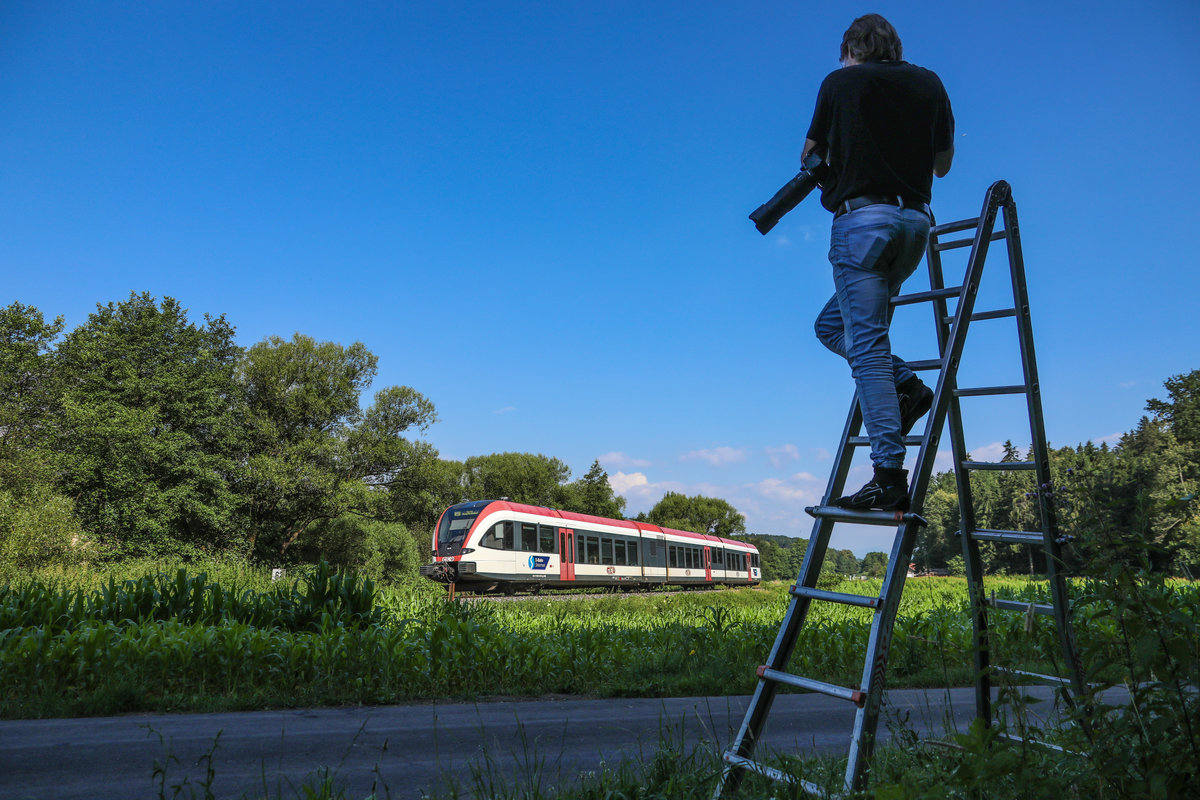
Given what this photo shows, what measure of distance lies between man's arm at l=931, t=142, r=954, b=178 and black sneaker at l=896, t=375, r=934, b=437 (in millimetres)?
1047

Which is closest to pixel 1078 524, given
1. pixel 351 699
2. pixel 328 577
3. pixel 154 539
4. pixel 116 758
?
pixel 116 758

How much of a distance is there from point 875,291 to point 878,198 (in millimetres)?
397

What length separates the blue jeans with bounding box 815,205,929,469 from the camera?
274 cm

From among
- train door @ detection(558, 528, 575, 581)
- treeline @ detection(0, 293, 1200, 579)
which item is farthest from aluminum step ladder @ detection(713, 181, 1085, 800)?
treeline @ detection(0, 293, 1200, 579)

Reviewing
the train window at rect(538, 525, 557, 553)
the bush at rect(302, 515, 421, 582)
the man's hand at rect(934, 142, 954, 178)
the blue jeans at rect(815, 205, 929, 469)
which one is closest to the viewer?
the blue jeans at rect(815, 205, 929, 469)

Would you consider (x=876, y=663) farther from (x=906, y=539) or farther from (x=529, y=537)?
(x=529, y=537)

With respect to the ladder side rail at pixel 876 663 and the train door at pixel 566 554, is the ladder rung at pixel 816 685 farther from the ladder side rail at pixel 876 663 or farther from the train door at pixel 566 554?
the train door at pixel 566 554

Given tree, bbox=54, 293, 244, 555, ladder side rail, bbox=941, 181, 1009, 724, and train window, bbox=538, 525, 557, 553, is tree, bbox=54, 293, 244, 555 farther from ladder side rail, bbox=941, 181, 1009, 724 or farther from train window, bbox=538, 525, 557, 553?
ladder side rail, bbox=941, 181, 1009, 724

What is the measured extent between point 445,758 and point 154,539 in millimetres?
37378

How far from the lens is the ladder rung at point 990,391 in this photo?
309 cm

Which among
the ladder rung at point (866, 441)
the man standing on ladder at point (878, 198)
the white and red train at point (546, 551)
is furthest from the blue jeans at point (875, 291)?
the white and red train at point (546, 551)

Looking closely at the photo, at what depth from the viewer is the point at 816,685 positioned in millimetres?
2307

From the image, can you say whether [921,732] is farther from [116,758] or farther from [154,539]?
[154,539]

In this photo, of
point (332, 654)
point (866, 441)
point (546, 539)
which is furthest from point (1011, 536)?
point (546, 539)
